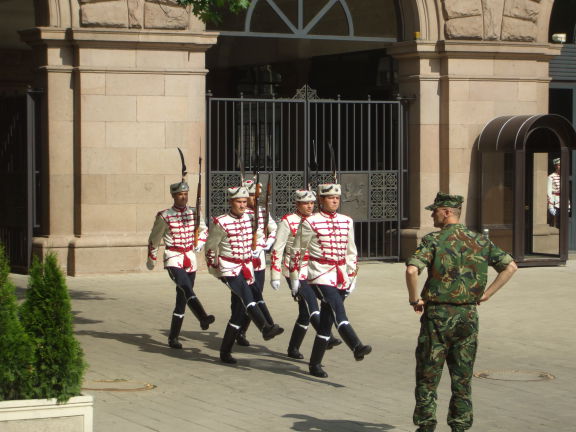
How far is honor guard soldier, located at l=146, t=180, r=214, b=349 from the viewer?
1273cm

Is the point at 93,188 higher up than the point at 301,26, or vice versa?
the point at 301,26

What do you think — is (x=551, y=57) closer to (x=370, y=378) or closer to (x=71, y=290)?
(x=71, y=290)

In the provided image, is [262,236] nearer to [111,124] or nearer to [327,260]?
[327,260]

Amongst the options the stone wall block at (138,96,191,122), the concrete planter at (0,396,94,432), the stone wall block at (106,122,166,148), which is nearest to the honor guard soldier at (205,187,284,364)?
the concrete planter at (0,396,94,432)

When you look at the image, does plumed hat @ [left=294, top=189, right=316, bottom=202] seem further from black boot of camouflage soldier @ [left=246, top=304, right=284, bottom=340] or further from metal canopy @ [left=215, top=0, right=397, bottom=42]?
metal canopy @ [left=215, top=0, right=397, bottom=42]

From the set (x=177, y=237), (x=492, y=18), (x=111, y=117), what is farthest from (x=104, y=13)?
(x=177, y=237)

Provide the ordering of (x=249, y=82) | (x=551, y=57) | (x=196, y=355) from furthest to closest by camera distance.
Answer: (x=249, y=82)
(x=551, y=57)
(x=196, y=355)

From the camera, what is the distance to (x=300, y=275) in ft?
38.3

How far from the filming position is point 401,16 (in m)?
21.3

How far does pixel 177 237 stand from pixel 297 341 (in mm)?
1760

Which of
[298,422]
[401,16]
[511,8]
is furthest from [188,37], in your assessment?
[298,422]

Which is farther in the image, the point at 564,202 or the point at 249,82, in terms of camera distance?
the point at 249,82

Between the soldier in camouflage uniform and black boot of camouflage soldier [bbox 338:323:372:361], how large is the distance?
2327mm

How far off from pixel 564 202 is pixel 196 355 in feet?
32.0
